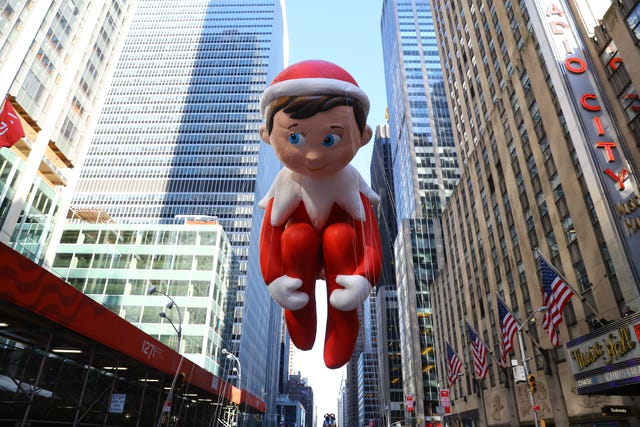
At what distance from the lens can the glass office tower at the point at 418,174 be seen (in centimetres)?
6650

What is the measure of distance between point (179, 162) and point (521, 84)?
88.8 m

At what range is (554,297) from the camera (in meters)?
17.1

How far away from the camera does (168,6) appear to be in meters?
131

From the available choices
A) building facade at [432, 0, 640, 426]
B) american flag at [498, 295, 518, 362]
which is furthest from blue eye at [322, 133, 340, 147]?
american flag at [498, 295, 518, 362]

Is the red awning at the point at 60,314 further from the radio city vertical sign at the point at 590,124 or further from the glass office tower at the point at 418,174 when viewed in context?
the glass office tower at the point at 418,174

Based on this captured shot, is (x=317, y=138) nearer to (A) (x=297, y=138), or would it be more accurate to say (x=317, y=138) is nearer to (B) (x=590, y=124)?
(A) (x=297, y=138)

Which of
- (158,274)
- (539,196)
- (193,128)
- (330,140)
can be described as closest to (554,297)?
(539,196)

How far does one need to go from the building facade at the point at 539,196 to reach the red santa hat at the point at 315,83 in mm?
15019

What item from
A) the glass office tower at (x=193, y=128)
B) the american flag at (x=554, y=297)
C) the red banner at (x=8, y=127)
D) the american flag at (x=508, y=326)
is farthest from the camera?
the glass office tower at (x=193, y=128)

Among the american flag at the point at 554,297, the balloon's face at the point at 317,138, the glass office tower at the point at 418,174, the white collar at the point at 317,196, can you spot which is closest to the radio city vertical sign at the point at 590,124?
the american flag at the point at 554,297

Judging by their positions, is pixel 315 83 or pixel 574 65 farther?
pixel 574 65

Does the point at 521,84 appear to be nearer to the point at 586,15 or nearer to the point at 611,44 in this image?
the point at 586,15

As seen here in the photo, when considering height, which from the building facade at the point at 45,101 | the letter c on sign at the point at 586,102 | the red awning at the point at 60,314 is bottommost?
the red awning at the point at 60,314

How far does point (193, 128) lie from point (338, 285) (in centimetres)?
10891
